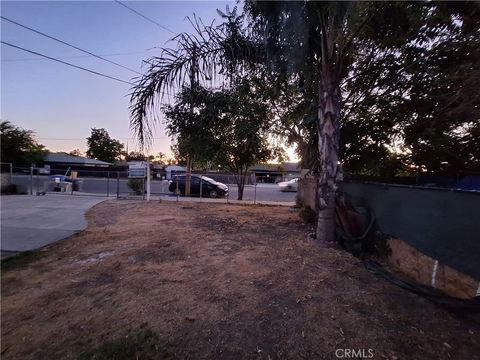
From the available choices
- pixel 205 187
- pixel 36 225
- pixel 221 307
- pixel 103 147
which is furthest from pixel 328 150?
pixel 103 147

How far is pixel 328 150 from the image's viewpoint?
208 inches

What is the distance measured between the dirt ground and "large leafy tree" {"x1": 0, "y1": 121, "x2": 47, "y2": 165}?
135 feet

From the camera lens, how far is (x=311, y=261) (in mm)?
4406

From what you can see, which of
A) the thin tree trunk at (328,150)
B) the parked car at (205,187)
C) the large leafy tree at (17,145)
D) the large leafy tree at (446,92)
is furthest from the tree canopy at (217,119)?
the large leafy tree at (17,145)

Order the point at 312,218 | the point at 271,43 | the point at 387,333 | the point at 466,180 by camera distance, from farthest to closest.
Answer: the point at 312,218, the point at 466,180, the point at 271,43, the point at 387,333

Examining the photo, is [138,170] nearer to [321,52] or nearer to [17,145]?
[321,52]

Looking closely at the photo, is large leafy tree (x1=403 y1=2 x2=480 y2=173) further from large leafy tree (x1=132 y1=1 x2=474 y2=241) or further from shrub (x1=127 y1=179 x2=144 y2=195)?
shrub (x1=127 y1=179 x2=144 y2=195)

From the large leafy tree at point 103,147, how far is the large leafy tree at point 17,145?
22159mm

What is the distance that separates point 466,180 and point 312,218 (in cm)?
368

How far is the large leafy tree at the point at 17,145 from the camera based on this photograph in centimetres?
3631

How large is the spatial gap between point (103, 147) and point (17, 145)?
86.3 ft

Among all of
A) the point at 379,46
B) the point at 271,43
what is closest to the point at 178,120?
the point at 271,43

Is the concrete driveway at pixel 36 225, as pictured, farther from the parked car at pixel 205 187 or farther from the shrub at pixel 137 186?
the parked car at pixel 205 187

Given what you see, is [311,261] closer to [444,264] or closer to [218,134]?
[444,264]
